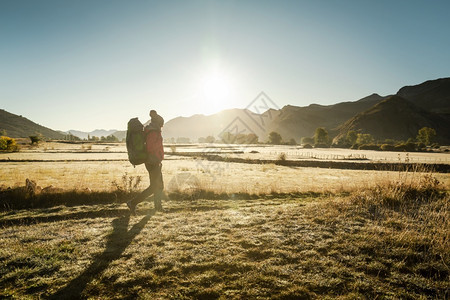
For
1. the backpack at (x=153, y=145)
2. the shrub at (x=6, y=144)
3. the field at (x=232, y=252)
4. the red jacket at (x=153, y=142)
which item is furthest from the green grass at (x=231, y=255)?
the shrub at (x=6, y=144)

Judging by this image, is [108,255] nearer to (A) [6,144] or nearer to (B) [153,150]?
(B) [153,150]

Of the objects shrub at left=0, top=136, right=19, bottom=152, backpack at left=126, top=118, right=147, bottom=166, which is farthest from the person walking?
shrub at left=0, top=136, right=19, bottom=152

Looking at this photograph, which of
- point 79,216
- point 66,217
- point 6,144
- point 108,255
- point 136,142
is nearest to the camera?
point 108,255

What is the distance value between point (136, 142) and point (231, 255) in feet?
15.9

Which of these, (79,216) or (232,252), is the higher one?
(232,252)

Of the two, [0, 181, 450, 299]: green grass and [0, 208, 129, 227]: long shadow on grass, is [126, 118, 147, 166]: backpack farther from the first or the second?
[0, 208, 129, 227]: long shadow on grass

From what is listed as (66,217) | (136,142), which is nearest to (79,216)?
(66,217)

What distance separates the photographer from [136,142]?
24.9ft

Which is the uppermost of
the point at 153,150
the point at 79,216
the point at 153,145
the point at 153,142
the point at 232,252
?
the point at 153,142

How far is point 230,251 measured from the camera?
16.9 feet

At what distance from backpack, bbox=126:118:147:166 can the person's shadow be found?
2017 mm

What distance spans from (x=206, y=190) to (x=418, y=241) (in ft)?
31.3

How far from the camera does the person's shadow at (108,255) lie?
360 centimetres

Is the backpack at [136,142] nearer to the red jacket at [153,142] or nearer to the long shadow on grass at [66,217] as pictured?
the red jacket at [153,142]
